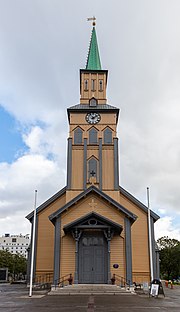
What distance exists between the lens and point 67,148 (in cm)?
3703

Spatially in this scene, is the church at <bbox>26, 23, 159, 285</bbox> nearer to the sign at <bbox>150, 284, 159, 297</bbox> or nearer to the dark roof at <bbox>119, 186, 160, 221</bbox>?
the dark roof at <bbox>119, 186, 160, 221</bbox>

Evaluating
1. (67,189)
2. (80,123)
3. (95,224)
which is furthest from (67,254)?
(80,123)

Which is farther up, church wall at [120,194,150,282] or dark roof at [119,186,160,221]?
dark roof at [119,186,160,221]

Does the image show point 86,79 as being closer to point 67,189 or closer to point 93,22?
point 93,22

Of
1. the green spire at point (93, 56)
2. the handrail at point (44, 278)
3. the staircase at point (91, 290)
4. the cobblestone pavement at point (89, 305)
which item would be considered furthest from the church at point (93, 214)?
the cobblestone pavement at point (89, 305)

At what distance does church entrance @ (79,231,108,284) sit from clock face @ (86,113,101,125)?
1361 cm

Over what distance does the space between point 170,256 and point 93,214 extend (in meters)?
54.1

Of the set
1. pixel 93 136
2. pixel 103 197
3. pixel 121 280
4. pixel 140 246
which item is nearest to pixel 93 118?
pixel 93 136

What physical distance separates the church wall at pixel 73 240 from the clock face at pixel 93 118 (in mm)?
10545

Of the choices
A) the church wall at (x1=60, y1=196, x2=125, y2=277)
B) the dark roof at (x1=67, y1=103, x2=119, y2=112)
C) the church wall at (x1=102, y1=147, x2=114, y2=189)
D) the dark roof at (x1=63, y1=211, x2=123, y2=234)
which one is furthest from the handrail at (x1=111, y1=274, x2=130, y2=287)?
the dark roof at (x1=67, y1=103, x2=119, y2=112)

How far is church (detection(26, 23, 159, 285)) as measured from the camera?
28625 millimetres

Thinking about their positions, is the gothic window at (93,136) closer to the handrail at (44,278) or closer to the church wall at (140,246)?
the church wall at (140,246)

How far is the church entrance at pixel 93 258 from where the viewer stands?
2838 cm

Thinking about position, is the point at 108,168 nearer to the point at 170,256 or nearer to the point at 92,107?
the point at 92,107
